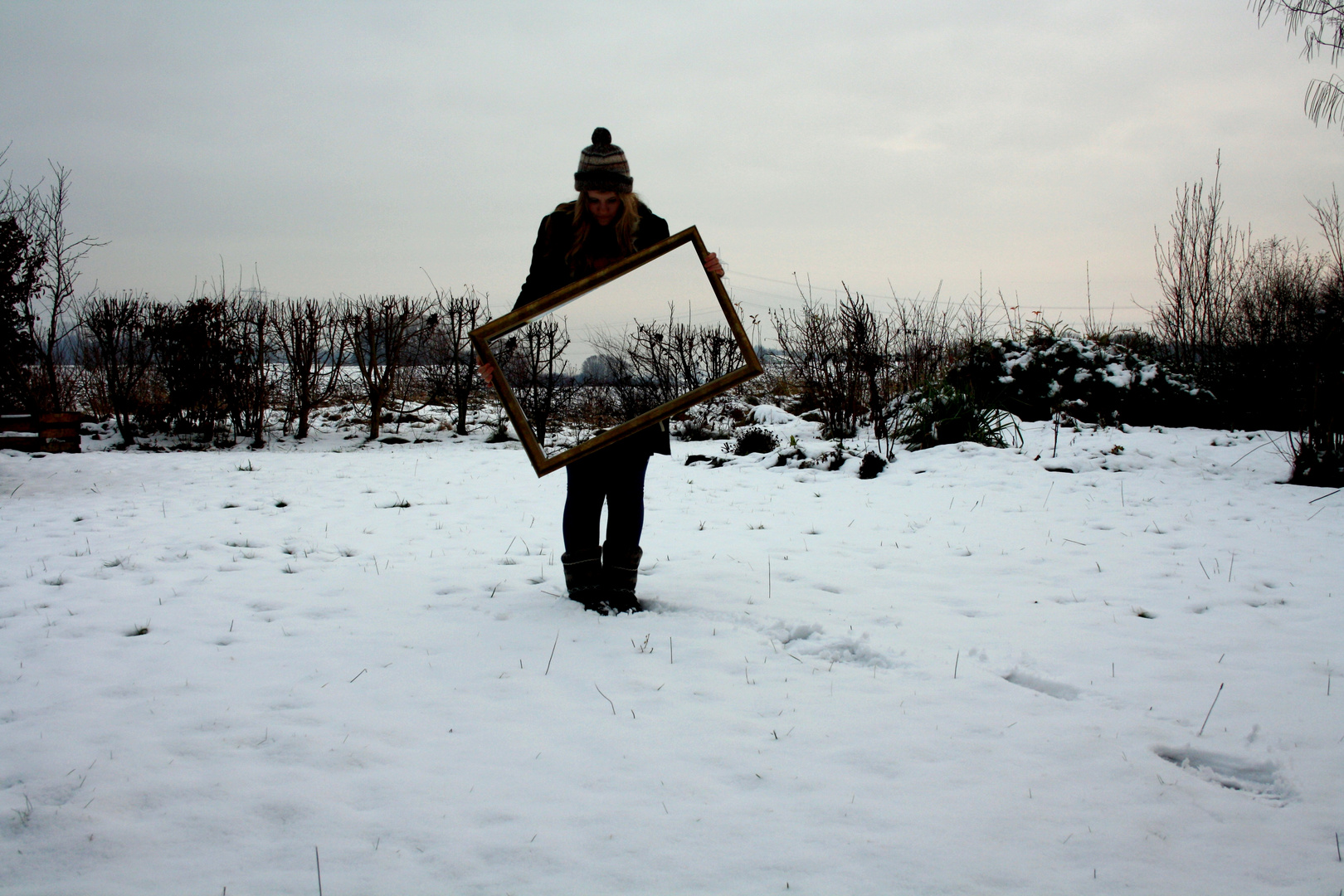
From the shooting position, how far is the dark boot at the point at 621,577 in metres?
3.07

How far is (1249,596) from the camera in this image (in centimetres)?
320

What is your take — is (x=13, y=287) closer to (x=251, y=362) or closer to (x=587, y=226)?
(x=251, y=362)

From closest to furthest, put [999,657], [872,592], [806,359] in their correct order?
1. [999,657]
2. [872,592]
3. [806,359]

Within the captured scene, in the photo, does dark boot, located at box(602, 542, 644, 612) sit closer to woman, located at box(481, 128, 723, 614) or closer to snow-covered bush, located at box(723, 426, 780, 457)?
woman, located at box(481, 128, 723, 614)

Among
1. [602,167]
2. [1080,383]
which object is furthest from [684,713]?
[1080,383]

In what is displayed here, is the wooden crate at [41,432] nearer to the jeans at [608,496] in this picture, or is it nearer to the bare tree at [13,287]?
the bare tree at [13,287]

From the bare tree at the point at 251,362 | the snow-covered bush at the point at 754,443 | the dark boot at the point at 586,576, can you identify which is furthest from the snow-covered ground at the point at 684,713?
the bare tree at the point at 251,362

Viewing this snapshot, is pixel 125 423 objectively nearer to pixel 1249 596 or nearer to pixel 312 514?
pixel 312 514

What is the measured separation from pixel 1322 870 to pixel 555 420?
375cm

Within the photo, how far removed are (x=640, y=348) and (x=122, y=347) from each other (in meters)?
10.2

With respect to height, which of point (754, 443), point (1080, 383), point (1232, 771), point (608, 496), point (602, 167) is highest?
point (602, 167)

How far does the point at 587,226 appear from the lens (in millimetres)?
2896

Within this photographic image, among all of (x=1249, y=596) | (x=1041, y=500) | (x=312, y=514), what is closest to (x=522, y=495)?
(x=312, y=514)

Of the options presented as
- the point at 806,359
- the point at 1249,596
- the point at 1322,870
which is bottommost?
the point at 1322,870
